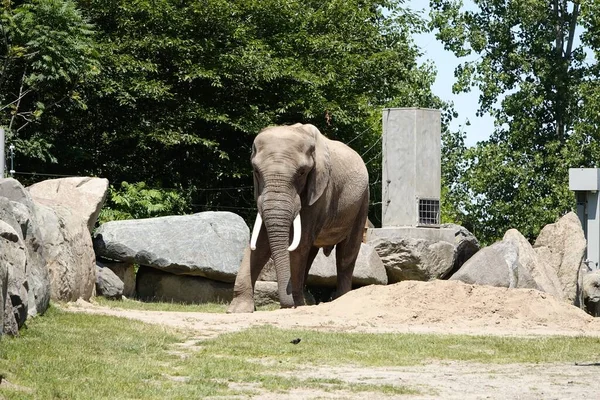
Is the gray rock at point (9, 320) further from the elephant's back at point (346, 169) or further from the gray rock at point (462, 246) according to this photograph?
the gray rock at point (462, 246)

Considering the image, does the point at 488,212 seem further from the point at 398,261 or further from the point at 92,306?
the point at 92,306

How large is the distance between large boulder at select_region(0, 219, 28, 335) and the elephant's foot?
5.14m

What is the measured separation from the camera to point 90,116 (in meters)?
28.7

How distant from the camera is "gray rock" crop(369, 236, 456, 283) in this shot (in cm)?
2312

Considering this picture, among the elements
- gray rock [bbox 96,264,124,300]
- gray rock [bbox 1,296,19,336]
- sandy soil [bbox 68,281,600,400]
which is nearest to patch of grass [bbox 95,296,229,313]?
gray rock [bbox 96,264,124,300]

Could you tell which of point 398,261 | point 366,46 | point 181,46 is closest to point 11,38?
point 181,46

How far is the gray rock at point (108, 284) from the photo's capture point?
65.4ft

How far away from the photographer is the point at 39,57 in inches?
972

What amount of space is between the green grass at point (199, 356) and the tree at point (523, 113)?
19.5 m

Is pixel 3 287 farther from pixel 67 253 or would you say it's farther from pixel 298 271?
pixel 298 271

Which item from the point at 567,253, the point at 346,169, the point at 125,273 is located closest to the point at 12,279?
the point at 346,169

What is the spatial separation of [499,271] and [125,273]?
6.32m

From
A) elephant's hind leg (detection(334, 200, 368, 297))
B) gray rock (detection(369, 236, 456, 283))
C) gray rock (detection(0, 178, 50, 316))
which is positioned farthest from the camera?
gray rock (detection(369, 236, 456, 283))

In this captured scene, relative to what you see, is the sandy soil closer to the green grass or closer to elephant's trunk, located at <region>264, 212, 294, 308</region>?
elephant's trunk, located at <region>264, 212, 294, 308</region>
